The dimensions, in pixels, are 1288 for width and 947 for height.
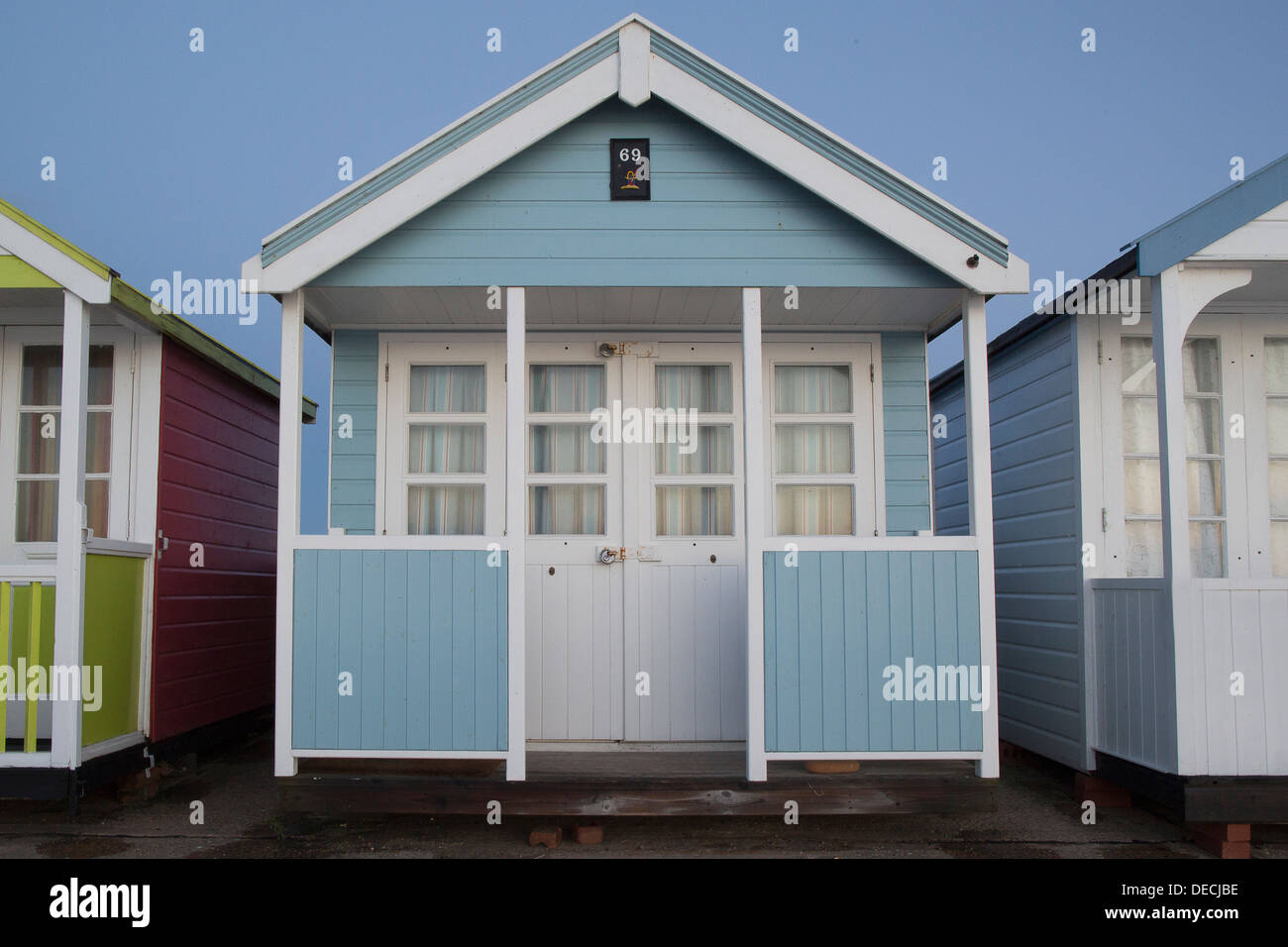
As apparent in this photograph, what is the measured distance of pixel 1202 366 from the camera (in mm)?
5805

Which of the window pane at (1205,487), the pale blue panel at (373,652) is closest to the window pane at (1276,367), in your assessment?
the window pane at (1205,487)

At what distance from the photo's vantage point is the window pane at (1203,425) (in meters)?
5.75

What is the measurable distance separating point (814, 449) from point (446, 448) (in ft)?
6.77

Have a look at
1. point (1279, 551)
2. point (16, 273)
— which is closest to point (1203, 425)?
point (1279, 551)

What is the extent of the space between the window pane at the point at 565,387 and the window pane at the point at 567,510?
0.45 meters

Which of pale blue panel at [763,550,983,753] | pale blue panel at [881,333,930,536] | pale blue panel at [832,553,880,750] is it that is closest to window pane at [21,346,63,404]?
pale blue panel at [763,550,983,753]

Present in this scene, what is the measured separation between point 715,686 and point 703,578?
0.58 meters

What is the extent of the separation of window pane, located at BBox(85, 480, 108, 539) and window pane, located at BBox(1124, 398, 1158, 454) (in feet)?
19.4

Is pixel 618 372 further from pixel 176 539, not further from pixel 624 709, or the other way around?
pixel 176 539

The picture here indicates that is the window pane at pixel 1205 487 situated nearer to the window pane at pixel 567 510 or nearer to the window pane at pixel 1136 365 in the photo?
the window pane at pixel 1136 365

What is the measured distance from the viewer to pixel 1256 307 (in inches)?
226

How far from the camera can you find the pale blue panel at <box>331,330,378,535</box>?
5.51 m

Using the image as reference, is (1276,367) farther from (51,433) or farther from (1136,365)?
(51,433)
